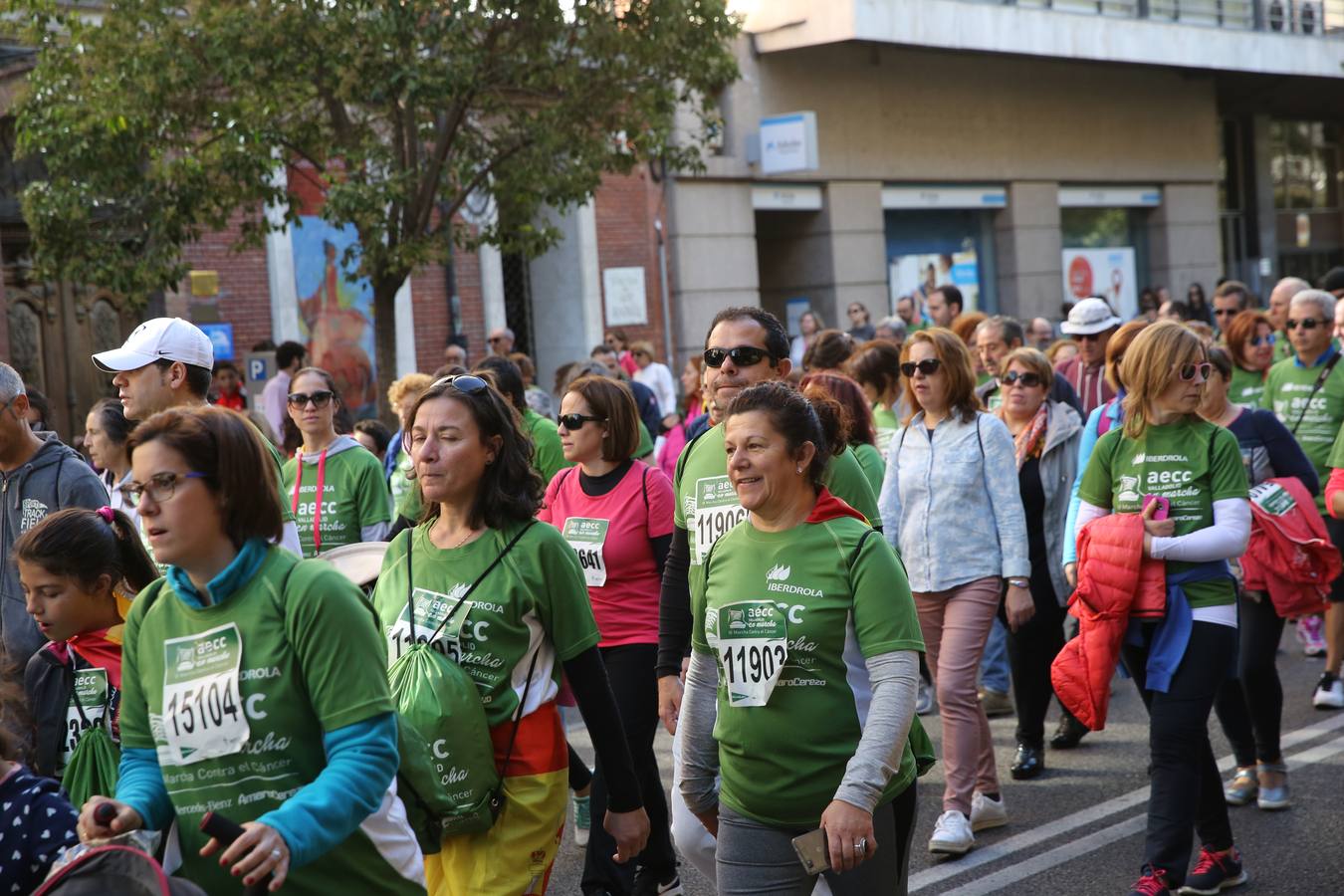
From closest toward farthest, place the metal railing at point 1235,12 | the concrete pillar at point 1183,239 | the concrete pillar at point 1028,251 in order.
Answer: the concrete pillar at point 1028,251 → the metal railing at point 1235,12 → the concrete pillar at point 1183,239

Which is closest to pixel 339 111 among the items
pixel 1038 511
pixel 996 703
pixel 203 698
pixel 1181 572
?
pixel 996 703

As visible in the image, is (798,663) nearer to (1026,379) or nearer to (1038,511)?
(1038,511)

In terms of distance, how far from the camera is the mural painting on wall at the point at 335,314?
18312 millimetres

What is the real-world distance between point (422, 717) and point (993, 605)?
346 centimetres

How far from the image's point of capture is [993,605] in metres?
6.75

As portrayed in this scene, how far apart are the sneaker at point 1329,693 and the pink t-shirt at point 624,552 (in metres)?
4.37

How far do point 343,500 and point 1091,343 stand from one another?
516 cm

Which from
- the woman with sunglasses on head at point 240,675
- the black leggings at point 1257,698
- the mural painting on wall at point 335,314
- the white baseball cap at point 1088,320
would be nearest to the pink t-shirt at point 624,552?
the black leggings at point 1257,698

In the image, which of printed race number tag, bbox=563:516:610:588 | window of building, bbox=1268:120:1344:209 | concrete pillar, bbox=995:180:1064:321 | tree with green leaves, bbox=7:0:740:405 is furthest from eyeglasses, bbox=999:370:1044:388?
window of building, bbox=1268:120:1344:209

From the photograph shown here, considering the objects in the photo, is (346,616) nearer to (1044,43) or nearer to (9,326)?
(9,326)

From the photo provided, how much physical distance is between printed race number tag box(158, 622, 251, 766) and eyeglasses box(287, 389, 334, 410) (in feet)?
15.9

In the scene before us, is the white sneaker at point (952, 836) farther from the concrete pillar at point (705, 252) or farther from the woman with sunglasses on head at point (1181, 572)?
the concrete pillar at point (705, 252)

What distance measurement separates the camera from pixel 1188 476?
5.66 meters

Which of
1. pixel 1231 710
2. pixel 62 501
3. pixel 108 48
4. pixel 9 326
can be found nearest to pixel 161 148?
pixel 108 48
